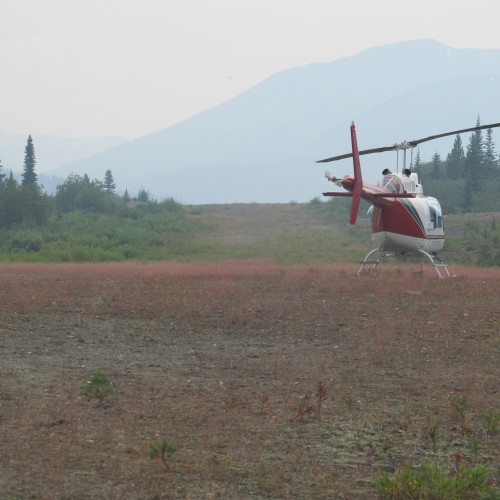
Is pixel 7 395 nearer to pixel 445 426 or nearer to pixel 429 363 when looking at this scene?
pixel 445 426

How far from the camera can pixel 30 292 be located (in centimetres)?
2152

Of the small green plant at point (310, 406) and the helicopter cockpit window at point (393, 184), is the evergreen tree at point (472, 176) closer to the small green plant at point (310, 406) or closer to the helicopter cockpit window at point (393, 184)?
the helicopter cockpit window at point (393, 184)

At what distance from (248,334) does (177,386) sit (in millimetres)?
4662

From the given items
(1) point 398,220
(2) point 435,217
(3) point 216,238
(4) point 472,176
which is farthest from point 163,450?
(4) point 472,176

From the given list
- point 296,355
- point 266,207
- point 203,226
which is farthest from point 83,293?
point 266,207

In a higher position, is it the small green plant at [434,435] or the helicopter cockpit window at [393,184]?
the helicopter cockpit window at [393,184]

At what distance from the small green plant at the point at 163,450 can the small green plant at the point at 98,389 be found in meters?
2.28

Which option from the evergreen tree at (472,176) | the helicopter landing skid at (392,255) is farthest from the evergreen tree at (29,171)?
the helicopter landing skid at (392,255)

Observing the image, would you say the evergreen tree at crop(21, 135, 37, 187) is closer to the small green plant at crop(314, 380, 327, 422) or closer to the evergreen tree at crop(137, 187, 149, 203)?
the evergreen tree at crop(137, 187, 149, 203)

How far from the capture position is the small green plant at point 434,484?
7.45 meters

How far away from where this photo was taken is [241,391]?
37.3 feet

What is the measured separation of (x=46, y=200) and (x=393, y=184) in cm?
3797

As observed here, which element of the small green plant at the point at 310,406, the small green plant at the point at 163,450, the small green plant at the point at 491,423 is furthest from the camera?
the small green plant at the point at 310,406

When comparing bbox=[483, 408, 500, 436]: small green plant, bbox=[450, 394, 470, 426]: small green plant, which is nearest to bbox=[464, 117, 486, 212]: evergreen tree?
bbox=[450, 394, 470, 426]: small green plant
